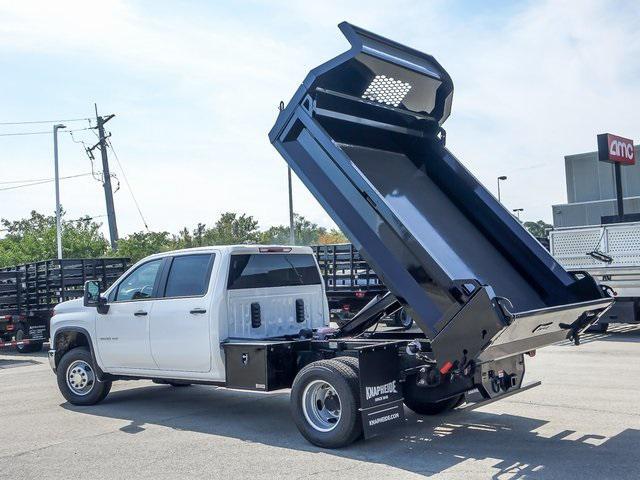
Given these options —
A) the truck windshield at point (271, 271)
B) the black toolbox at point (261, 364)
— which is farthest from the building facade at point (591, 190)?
the black toolbox at point (261, 364)

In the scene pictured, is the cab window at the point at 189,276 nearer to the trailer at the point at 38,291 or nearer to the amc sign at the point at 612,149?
the trailer at the point at 38,291

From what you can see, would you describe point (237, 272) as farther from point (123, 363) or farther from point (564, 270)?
point (564, 270)

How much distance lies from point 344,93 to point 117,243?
28504mm

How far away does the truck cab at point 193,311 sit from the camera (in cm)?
785

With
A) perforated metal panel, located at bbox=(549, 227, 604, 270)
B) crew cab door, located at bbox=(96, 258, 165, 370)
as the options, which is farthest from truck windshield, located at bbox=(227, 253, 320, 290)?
perforated metal panel, located at bbox=(549, 227, 604, 270)

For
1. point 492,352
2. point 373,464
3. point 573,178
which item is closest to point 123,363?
point 373,464

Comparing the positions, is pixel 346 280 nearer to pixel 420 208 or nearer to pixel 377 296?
pixel 377 296

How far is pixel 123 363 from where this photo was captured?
8.74 metres

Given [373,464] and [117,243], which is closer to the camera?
[373,464]

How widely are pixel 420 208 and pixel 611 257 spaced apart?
32.0 ft

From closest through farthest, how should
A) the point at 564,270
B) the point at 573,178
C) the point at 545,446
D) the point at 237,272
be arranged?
the point at 545,446 < the point at 564,270 < the point at 237,272 < the point at 573,178

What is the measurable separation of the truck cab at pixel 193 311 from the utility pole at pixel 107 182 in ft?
84.4

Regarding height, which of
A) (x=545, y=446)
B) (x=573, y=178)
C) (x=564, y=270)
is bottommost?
(x=545, y=446)

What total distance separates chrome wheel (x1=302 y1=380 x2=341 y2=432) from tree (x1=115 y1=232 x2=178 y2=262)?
2870cm
